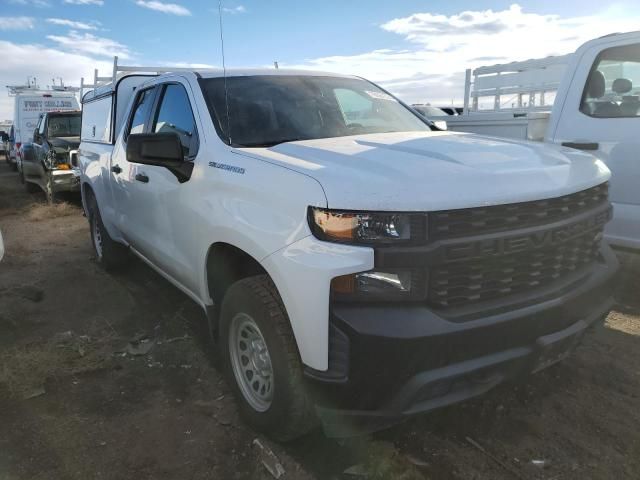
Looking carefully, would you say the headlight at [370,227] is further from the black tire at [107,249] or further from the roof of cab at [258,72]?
the black tire at [107,249]

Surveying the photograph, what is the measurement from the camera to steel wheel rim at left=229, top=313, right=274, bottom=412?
272cm

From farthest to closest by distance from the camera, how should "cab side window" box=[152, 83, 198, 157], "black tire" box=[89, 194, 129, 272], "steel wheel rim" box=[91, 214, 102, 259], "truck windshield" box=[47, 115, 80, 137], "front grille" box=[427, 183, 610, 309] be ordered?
"truck windshield" box=[47, 115, 80, 137] → "steel wheel rim" box=[91, 214, 102, 259] → "black tire" box=[89, 194, 129, 272] → "cab side window" box=[152, 83, 198, 157] → "front grille" box=[427, 183, 610, 309]

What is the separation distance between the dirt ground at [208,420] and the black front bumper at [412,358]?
1.28ft

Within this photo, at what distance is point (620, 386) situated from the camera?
10.7 feet

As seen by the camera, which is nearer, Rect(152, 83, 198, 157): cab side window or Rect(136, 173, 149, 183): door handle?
Rect(152, 83, 198, 157): cab side window

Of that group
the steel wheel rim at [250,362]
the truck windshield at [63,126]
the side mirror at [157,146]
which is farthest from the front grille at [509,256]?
the truck windshield at [63,126]

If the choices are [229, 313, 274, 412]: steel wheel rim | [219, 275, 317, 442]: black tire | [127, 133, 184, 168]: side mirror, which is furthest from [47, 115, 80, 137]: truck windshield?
[219, 275, 317, 442]: black tire

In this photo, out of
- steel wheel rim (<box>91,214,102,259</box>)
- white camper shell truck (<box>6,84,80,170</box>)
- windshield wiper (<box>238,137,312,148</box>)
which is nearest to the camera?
windshield wiper (<box>238,137,312,148</box>)

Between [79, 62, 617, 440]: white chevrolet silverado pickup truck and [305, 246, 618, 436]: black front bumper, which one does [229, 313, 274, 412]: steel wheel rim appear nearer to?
[79, 62, 617, 440]: white chevrolet silverado pickup truck

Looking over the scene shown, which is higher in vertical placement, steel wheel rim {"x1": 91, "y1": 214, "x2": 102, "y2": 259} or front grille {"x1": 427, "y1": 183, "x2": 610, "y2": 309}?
front grille {"x1": 427, "y1": 183, "x2": 610, "y2": 309}

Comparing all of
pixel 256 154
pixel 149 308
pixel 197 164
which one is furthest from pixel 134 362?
pixel 256 154

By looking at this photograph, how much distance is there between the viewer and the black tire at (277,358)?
7.82 ft

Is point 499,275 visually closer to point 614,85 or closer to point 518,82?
point 614,85

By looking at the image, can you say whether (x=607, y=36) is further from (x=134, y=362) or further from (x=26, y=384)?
(x=26, y=384)
